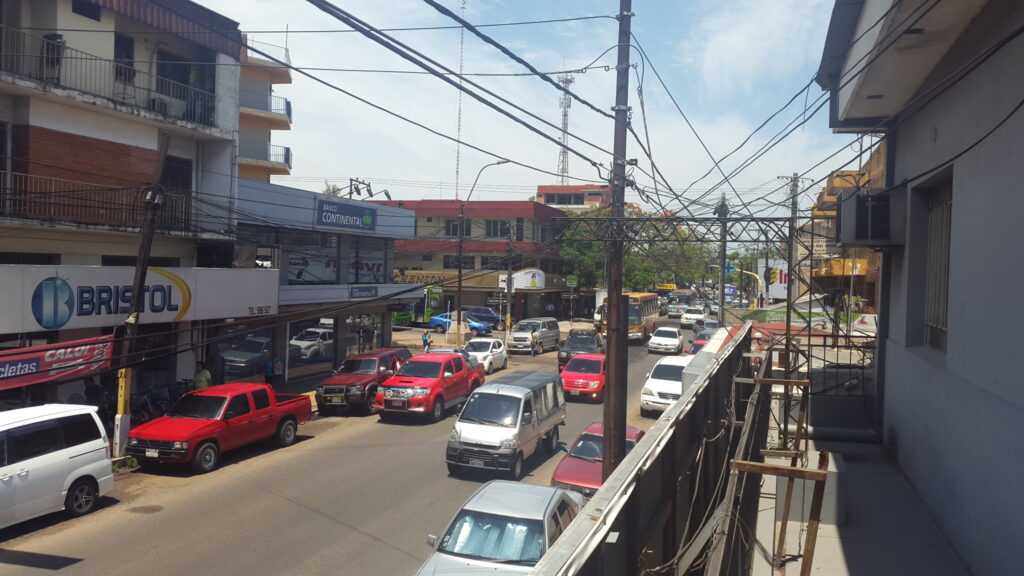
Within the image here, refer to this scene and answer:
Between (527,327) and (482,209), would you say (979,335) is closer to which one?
(527,327)

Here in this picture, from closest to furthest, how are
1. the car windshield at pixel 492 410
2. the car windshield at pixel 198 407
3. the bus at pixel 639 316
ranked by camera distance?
the car windshield at pixel 492 410, the car windshield at pixel 198 407, the bus at pixel 639 316

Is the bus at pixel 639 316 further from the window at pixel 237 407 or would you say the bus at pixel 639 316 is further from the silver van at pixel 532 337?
the window at pixel 237 407

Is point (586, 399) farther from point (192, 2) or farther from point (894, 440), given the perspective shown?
point (192, 2)

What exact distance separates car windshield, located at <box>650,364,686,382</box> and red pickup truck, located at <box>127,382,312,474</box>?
34.5 ft

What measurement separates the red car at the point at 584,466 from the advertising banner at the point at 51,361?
27.7 feet

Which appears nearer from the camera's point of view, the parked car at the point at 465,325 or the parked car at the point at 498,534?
the parked car at the point at 498,534

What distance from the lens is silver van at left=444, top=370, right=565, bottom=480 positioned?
1455 cm

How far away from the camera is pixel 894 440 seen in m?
10.3

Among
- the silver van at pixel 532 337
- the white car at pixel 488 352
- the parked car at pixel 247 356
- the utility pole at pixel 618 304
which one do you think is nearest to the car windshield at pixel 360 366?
the parked car at pixel 247 356

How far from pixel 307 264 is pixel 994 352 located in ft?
83.1

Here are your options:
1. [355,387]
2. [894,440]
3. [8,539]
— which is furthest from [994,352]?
[355,387]

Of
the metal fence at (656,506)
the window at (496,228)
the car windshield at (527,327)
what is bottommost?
the car windshield at (527,327)

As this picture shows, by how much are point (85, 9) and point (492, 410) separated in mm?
14739

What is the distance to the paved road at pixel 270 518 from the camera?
10039mm
